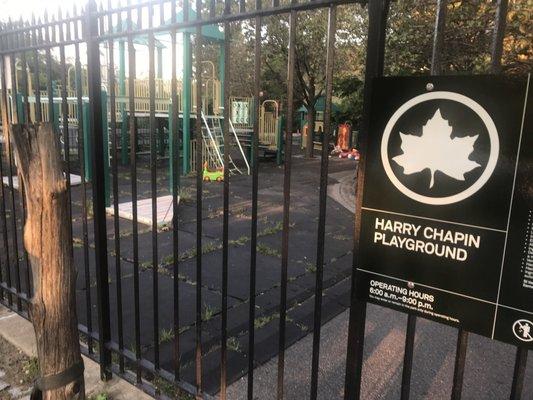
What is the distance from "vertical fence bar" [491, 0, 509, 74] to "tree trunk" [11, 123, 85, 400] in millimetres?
1486

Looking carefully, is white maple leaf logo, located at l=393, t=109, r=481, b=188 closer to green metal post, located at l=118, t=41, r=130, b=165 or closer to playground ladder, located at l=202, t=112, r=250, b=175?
playground ladder, located at l=202, t=112, r=250, b=175

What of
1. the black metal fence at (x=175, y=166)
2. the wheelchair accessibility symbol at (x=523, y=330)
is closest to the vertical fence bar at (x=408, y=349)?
the black metal fence at (x=175, y=166)

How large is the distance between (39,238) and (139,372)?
115cm

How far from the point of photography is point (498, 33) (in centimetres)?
131

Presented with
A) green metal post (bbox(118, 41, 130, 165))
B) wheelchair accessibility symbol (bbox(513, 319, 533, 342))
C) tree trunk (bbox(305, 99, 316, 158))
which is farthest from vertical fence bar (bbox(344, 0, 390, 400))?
tree trunk (bbox(305, 99, 316, 158))

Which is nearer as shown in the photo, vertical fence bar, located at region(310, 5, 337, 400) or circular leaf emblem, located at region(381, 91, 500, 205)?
circular leaf emblem, located at region(381, 91, 500, 205)

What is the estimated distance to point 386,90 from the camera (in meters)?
1.50

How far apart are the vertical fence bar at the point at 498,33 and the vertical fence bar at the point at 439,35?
0.46ft

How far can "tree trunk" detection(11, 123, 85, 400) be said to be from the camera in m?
1.71

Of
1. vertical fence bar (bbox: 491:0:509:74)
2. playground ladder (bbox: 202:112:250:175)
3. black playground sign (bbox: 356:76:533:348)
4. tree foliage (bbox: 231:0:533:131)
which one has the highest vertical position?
tree foliage (bbox: 231:0:533:131)

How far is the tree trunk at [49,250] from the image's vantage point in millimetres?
1714

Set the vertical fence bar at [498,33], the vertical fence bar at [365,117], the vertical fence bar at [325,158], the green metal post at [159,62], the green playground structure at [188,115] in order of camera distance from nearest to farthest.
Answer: the vertical fence bar at [498,33] < the vertical fence bar at [365,117] < the vertical fence bar at [325,158] < the green playground structure at [188,115] < the green metal post at [159,62]

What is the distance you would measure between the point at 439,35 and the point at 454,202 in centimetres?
49

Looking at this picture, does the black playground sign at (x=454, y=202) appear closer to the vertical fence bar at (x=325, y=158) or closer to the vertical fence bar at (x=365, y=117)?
the vertical fence bar at (x=365, y=117)
